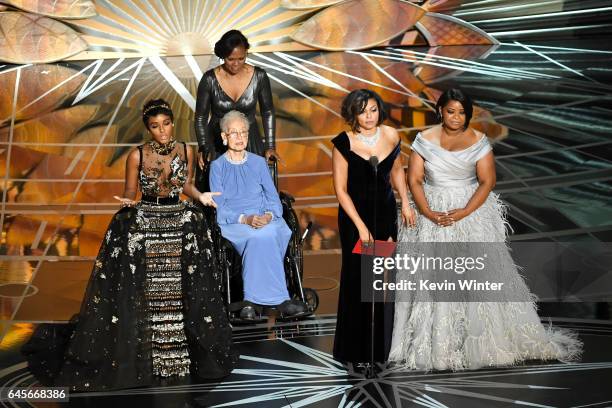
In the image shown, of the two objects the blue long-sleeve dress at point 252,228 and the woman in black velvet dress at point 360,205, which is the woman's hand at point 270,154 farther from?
the woman in black velvet dress at point 360,205

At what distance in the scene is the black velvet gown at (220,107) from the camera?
5.92 meters

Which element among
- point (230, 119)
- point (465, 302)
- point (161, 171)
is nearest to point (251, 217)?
point (230, 119)

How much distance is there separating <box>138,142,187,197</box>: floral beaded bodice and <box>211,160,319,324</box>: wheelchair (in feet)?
2.47

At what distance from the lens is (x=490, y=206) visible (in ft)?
16.1

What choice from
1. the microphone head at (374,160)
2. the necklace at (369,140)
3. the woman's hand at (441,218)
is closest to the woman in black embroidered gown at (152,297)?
the necklace at (369,140)

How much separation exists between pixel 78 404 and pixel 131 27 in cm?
1008

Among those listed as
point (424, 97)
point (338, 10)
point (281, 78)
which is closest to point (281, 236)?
point (424, 97)

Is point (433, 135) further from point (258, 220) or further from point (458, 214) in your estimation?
point (258, 220)

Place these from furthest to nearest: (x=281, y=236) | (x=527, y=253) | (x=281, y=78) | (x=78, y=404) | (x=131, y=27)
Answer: (x=131, y=27) < (x=281, y=78) < (x=527, y=253) < (x=281, y=236) < (x=78, y=404)

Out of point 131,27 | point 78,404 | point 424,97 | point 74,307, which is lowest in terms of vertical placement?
point 78,404

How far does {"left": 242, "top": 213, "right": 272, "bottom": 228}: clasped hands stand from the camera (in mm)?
5523

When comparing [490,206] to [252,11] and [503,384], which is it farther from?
[252,11]

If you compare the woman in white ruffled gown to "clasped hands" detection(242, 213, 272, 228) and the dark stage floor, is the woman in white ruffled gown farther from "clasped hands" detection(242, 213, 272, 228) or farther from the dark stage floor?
"clasped hands" detection(242, 213, 272, 228)

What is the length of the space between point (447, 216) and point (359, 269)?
1.71 ft
